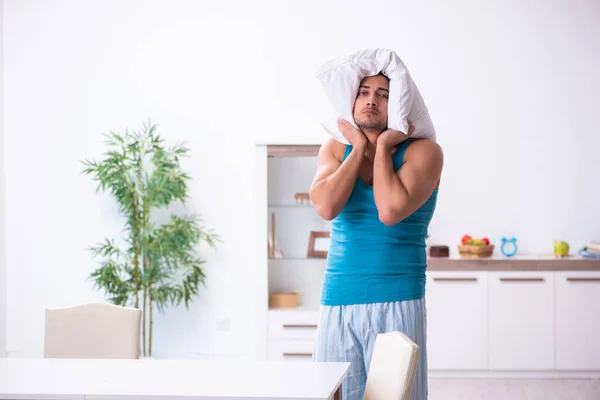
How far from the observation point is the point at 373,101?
92.8 inches

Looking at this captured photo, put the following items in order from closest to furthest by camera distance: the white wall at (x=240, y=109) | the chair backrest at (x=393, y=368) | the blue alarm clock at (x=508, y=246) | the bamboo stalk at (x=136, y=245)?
the chair backrest at (x=393, y=368) < the bamboo stalk at (x=136, y=245) < the blue alarm clock at (x=508, y=246) < the white wall at (x=240, y=109)

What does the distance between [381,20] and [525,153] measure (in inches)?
54.5

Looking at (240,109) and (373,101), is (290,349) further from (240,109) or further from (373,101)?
(373,101)

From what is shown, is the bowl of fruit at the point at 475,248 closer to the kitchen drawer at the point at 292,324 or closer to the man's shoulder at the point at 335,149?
the kitchen drawer at the point at 292,324

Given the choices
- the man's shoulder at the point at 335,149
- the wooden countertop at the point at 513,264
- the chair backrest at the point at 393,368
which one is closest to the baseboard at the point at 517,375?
the wooden countertop at the point at 513,264

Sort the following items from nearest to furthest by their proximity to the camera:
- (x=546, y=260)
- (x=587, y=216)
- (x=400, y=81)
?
(x=400, y=81) → (x=546, y=260) → (x=587, y=216)

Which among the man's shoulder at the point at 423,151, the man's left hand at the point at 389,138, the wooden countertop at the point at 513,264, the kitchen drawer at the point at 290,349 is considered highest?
the man's left hand at the point at 389,138

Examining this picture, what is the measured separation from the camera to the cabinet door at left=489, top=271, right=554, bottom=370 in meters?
5.12

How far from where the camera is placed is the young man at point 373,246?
7.54ft

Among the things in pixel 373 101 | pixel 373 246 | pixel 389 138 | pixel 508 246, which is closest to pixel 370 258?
pixel 373 246

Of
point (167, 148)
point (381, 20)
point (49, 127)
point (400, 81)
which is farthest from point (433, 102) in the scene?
point (400, 81)

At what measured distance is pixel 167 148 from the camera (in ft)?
18.4

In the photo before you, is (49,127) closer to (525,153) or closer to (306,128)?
(306,128)

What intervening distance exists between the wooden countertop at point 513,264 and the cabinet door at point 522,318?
0.14 feet
